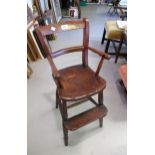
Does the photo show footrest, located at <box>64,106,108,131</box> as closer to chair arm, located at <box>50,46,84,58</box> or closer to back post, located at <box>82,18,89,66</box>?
back post, located at <box>82,18,89,66</box>

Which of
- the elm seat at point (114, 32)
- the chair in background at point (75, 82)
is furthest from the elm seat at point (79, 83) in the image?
the elm seat at point (114, 32)

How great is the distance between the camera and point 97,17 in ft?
17.2

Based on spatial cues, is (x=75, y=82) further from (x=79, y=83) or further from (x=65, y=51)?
(x=65, y=51)

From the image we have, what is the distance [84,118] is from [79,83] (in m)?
0.33

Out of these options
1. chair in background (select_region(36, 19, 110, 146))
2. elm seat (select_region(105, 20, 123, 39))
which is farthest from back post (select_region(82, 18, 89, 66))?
elm seat (select_region(105, 20, 123, 39))

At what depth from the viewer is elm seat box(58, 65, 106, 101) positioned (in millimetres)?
1589

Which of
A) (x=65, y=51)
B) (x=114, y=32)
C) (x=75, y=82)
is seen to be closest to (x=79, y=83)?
(x=75, y=82)

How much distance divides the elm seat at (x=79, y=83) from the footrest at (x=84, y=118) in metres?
A: 0.28

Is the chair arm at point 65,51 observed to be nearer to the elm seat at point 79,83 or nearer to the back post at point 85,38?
the back post at point 85,38

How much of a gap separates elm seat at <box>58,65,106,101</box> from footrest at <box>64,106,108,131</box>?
280 mm

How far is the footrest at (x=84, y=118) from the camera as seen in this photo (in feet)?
5.56
